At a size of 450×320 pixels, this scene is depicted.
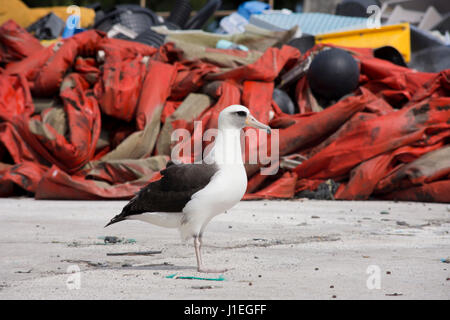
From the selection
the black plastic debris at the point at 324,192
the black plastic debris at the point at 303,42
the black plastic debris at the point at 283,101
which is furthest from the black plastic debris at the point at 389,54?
the black plastic debris at the point at 324,192

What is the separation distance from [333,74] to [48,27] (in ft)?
21.9

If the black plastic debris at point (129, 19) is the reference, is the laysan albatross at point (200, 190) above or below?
above

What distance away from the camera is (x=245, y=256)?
3359 mm

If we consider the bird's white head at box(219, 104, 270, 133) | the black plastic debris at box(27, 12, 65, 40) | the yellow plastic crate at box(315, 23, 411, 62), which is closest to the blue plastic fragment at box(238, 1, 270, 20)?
the black plastic debris at box(27, 12, 65, 40)

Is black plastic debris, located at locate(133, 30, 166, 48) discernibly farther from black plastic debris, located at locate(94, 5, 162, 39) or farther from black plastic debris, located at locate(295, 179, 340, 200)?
black plastic debris, located at locate(295, 179, 340, 200)

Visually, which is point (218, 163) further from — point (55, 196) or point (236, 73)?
point (236, 73)

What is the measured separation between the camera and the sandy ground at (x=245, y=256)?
2520mm

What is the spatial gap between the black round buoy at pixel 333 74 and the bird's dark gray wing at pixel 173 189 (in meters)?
4.84

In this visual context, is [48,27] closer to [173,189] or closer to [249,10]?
[249,10]

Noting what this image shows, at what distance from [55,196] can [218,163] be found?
402 centimetres

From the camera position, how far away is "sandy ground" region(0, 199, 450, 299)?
8.27ft

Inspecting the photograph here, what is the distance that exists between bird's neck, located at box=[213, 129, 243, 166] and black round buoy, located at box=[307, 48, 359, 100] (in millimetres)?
4792

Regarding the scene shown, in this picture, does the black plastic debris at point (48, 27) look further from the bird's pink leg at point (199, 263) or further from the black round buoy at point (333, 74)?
the bird's pink leg at point (199, 263)

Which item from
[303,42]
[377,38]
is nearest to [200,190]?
[303,42]
